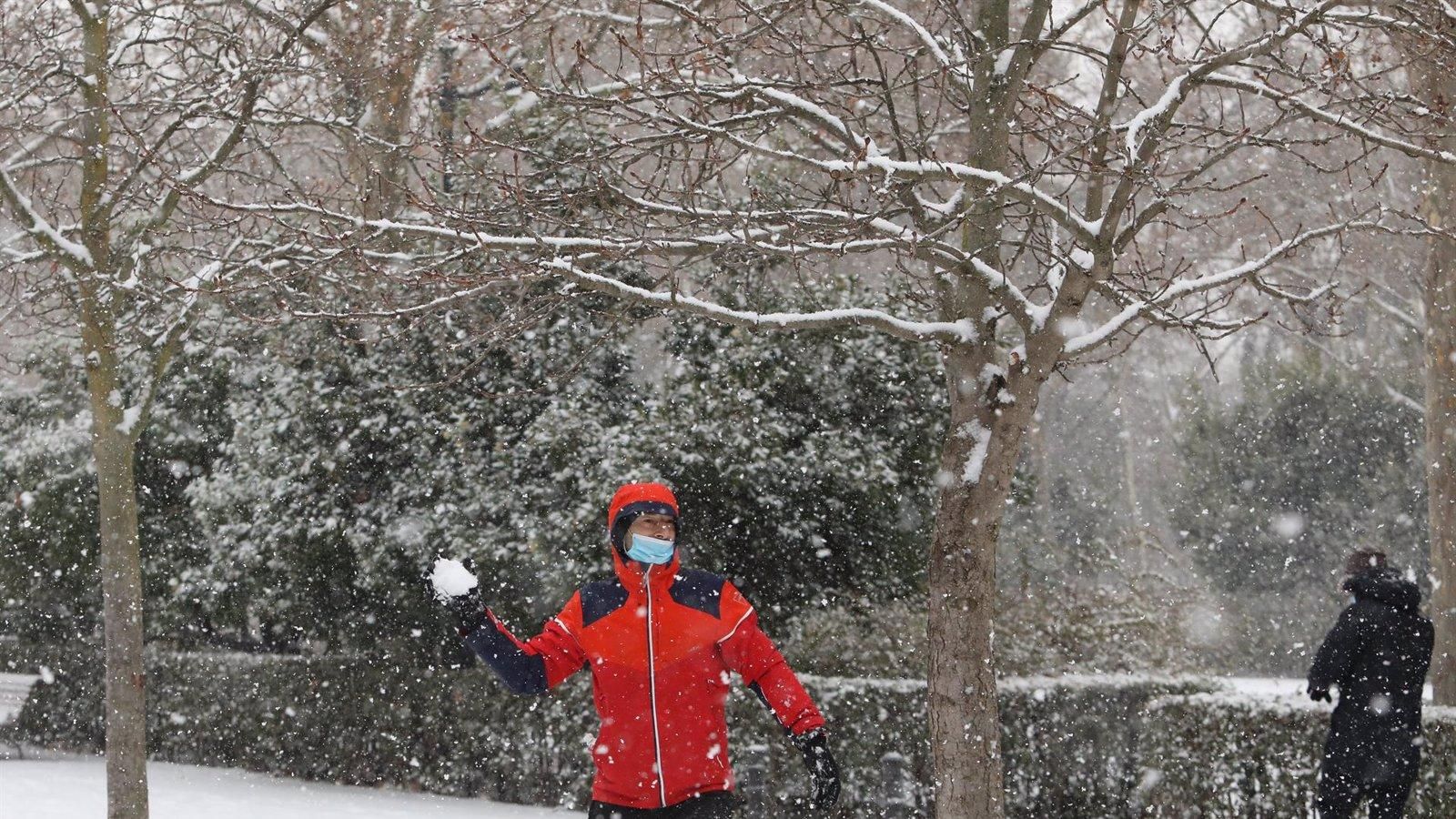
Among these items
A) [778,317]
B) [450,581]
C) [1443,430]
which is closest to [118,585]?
[450,581]

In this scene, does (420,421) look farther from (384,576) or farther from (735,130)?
(735,130)

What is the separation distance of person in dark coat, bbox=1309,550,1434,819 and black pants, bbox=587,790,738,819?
3.55 m

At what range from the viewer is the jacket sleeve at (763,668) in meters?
4.58

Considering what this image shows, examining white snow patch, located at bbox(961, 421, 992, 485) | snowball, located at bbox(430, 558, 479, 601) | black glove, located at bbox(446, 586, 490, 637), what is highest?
white snow patch, located at bbox(961, 421, 992, 485)

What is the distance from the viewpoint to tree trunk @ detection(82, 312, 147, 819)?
724cm

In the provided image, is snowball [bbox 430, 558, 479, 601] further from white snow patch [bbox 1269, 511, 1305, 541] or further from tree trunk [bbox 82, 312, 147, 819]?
white snow patch [bbox 1269, 511, 1305, 541]

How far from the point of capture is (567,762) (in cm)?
970

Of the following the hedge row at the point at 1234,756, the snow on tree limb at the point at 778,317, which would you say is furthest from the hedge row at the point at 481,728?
the snow on tree limb at the point at 778,317

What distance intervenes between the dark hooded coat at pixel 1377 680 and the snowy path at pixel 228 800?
5.02m

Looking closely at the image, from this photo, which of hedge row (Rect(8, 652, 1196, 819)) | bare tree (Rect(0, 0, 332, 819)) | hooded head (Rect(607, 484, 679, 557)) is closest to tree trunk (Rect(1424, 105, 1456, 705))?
hedge row (Rect(8, 652, 1196, 819))

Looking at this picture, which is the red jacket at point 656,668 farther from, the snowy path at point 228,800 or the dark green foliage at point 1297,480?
the dark green foliage at point 1297,480

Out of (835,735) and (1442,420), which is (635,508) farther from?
(1442,420)

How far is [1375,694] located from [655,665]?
404cm

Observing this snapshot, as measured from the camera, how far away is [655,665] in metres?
4.43
